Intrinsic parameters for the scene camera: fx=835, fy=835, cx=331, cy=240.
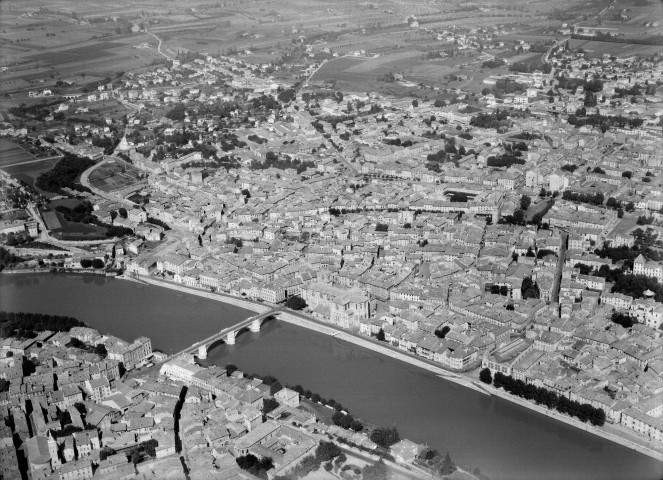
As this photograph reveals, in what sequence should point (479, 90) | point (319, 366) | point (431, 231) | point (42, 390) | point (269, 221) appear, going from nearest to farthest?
point (42, 390), point (319, 366), point (431, 231), point (269, 221), point (479, 90)

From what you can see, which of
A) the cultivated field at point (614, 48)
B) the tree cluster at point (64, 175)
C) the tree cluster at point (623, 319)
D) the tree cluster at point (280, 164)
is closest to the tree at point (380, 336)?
the tree cluster at point (623, 319)

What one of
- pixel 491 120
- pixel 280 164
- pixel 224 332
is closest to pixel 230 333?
pixel 224 332

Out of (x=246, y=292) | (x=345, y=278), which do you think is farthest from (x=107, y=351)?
(x=345, y=278)

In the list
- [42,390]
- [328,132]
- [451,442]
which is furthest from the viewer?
[328,132]

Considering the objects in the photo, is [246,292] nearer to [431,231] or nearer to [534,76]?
[431,231]

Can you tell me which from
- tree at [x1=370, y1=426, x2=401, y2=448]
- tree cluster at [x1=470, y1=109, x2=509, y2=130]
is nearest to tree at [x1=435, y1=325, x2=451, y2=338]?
tree at [x1=370, y1=426, x2=401, y2=448]
